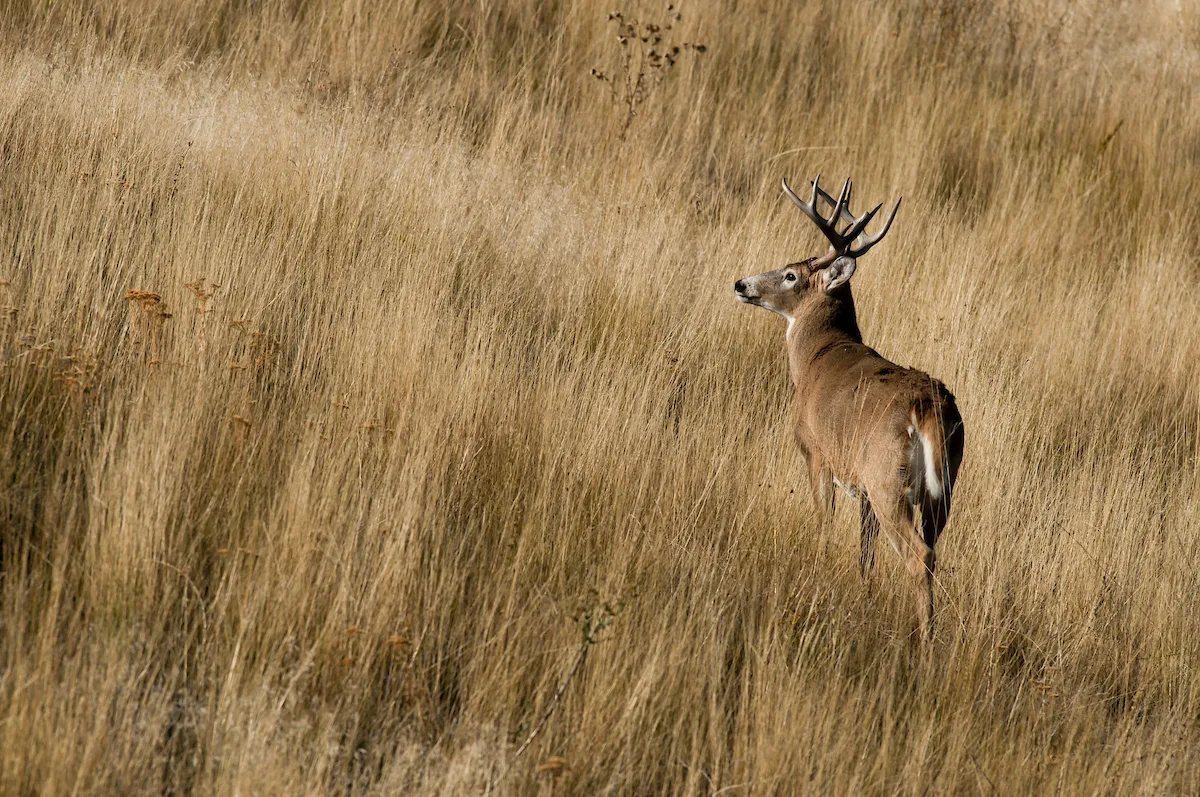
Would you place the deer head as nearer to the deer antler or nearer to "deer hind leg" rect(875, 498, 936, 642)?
the deer antler

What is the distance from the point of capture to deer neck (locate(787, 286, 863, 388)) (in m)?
5.51

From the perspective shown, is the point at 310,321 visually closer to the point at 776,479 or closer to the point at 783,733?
the point at 776,479

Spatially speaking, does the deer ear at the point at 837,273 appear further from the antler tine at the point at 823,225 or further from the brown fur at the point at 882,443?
the brown fur at the point at 882,443

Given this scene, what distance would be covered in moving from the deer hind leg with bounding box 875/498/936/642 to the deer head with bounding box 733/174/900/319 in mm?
1582

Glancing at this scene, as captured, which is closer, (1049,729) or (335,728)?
(335,728)

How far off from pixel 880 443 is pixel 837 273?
57.2 inches

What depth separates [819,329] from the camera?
5574mm

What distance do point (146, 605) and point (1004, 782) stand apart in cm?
239

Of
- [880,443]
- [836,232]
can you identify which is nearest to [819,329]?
[836,232]

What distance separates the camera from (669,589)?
12.2ft

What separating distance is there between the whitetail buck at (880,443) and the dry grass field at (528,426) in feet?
0.47

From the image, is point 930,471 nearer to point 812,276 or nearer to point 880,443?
point 880,443

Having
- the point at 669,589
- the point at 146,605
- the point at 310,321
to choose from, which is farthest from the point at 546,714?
the point at 310,321

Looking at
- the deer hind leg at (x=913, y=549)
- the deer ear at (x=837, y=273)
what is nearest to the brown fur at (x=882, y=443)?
the deer hind leg at (x=913, y=549)
